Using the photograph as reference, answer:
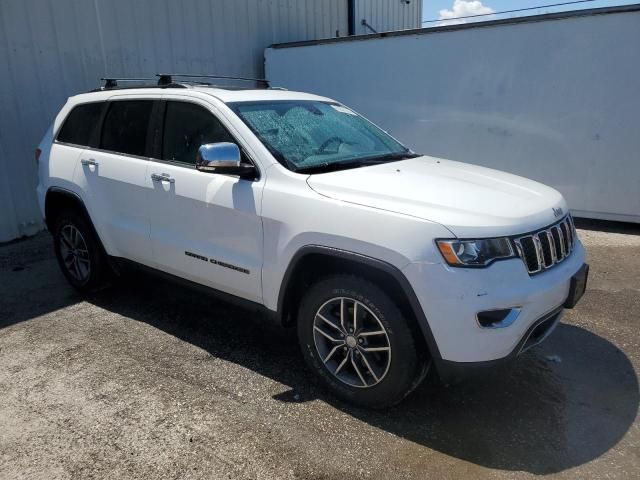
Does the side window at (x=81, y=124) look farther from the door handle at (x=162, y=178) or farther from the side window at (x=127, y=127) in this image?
the door handle at (x=162, y=178)

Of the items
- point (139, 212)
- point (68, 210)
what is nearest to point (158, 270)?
point (139, 212)

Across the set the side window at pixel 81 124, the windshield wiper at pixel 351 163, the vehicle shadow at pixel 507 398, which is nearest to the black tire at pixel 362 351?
the vehicle shadow at pixel 507 398

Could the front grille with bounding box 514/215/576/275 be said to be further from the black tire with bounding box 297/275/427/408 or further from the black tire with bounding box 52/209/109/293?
the black tire with bounding box 52/209/109/293

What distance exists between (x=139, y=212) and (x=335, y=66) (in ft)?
19.5

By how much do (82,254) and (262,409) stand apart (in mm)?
2578

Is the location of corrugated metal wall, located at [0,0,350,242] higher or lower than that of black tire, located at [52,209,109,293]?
higher

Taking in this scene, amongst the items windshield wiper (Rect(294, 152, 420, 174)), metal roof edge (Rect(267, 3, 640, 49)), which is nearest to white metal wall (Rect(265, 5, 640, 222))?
metal roof edge (Rect(267, 3, 640, 49))

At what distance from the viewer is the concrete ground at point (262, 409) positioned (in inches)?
102

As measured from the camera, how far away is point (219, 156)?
3070 mm

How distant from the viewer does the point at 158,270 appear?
3.99 meters

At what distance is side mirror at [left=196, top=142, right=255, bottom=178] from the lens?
3061 millimetres

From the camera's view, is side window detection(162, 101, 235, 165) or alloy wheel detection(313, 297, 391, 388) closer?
alloy wheel detection(313, 297, 391, 388)

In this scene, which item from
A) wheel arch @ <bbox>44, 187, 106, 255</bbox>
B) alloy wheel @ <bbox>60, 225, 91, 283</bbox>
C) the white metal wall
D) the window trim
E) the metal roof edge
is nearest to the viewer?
the window trim

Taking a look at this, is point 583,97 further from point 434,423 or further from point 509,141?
point 434,423
